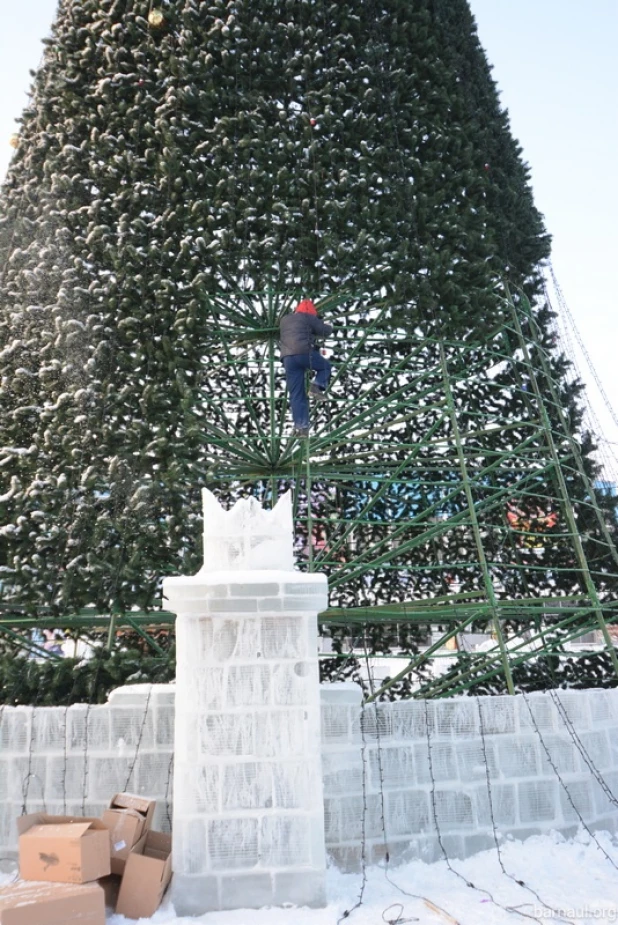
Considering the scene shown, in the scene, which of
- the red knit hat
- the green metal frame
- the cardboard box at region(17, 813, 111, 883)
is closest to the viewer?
the cardboard box at region(17, 813, 111, 883)

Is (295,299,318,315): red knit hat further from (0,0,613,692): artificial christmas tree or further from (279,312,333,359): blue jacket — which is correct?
(0,0,613,692): artificial christmas tree

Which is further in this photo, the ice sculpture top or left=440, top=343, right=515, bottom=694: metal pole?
left=440, top=343, right=515, bottom=694: metal pole

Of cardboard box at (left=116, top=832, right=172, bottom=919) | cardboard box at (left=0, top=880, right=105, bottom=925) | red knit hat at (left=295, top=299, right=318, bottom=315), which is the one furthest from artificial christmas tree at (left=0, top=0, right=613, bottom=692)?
cardboard box at (left=0, top=880, right=105, bottom=925)

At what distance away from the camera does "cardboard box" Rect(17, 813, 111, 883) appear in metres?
4.09

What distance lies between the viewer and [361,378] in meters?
10.9

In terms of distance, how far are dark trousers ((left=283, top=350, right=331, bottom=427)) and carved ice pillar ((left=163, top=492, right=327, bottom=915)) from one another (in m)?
3.37

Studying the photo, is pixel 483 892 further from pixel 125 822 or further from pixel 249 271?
pixel 249 271

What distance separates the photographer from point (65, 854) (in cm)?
412

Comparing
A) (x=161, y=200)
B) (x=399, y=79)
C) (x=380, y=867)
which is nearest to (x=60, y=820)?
(x=380, y=867)

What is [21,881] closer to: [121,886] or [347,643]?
[121,886]

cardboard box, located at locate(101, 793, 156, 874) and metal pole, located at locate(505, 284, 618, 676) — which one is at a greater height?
metal pole, located at locate(505, 284, 618, 676)

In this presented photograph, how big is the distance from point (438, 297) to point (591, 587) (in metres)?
3.53

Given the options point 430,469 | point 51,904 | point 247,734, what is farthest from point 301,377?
point 51,904

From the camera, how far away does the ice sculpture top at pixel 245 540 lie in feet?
16.1
